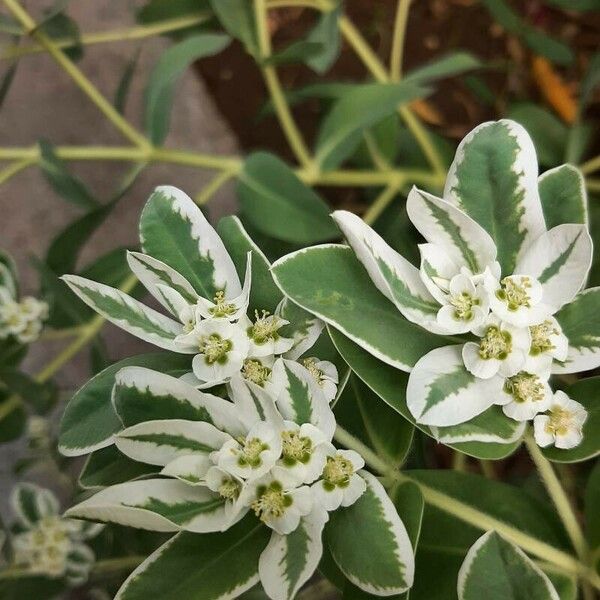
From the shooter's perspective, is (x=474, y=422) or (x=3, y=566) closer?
(x=474, y=422)

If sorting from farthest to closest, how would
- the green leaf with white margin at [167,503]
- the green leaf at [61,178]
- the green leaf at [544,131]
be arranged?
the green leaf at [544,131] < the green leaf at [61,178] < the green leaf with white margin at [167,503]

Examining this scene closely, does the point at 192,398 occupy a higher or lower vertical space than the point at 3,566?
higher

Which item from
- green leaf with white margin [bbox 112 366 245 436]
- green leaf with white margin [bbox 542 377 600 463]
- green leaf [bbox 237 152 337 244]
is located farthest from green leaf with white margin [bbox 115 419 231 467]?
green leaf [bbox 237 152 337 244]

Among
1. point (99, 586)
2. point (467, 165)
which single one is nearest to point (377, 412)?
point (467, 165)

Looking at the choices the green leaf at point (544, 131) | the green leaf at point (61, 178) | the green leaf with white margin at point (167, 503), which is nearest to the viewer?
the green leaf with white margin at point (167, 503)

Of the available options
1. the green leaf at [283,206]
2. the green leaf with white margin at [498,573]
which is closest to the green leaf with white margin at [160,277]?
the green leaf with white margin at [498,573]

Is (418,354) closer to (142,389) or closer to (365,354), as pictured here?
(365,354)

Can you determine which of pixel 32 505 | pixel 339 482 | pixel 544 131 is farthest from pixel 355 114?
pixel 32 505

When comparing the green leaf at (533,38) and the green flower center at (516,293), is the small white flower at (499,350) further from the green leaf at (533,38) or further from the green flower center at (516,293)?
the green leaf at (533,38)
